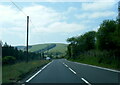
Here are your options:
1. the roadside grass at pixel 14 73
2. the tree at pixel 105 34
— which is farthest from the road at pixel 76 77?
the tree at pixel 105 34

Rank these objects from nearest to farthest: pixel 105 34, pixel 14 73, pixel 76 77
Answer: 1. pixel 76 77
2. pixel 14 73
3. pixel 105 34

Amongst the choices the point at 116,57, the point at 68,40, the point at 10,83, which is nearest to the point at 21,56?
the point at 116,57

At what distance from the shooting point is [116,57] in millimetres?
43875

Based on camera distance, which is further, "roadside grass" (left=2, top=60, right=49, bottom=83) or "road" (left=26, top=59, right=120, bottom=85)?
"roadside grass" (left=2, top=60, right=49, bottom=83)

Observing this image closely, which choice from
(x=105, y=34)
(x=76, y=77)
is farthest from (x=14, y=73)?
(x=105, y=34)

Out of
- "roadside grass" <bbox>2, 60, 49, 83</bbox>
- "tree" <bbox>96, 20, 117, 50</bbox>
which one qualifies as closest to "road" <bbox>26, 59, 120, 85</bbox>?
"roadside grass" <bbox>2, 60, 49, 83</bbox>

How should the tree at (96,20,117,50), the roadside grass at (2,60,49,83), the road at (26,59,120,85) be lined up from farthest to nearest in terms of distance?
1. the tree at (96,20,117,50)
2. the roadside grass at (2,60,49,83)
3. the road at (26,59,120,85)

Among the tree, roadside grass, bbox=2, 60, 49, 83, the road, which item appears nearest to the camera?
the road

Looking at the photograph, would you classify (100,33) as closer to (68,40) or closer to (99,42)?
(99,42)

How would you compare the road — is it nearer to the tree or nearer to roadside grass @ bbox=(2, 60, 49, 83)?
roadside grass @ bbox=(2, 60, 49, 83)

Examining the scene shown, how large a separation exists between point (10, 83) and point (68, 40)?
11465 cm

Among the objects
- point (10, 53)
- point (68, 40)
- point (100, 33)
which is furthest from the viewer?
point (68, 40)

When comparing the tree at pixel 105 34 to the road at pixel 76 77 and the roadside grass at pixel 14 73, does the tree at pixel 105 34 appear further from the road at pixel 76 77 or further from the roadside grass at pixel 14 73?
the road at pixel 76 77

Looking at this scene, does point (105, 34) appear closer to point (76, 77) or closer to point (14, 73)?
point (14, 73)
